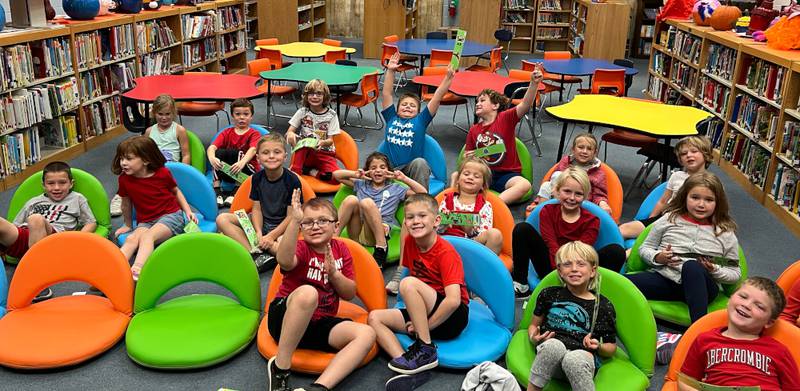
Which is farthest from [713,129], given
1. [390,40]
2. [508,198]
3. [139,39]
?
[139,39]

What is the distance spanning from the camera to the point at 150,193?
3.98 m

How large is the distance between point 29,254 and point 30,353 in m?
0.50

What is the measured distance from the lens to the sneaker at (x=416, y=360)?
2.82 m

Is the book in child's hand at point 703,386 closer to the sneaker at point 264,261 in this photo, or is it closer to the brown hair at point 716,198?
the brown hair at point 716,198

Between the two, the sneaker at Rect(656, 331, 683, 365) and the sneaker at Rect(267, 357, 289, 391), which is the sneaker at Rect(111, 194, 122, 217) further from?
the sneaker at Rect(656, 331, 683, 365)

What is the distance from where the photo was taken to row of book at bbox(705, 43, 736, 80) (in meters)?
6.62

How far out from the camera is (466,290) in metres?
3.10

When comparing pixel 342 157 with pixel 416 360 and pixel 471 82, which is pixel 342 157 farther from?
pixel 416 360

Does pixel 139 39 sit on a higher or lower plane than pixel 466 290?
higher

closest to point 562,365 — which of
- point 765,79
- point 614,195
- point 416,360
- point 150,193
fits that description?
point 416,360

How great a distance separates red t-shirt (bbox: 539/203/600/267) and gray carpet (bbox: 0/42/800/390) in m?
→ 0.39

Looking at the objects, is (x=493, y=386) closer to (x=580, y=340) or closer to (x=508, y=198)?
(x=580, y=340)

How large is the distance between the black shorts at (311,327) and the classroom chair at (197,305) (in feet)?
0.76

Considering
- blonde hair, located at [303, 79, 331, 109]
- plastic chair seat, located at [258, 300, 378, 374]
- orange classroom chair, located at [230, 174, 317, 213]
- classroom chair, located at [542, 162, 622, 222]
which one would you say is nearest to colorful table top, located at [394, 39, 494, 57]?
blonde hair, located at [303, 79, 331, 109]
